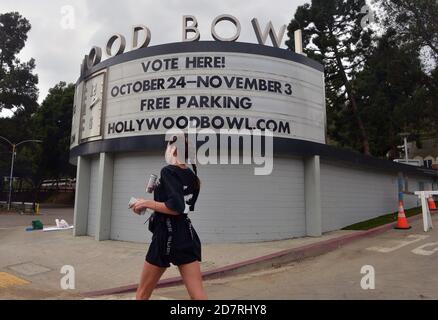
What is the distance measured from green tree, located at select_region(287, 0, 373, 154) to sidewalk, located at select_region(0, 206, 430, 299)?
2274cm

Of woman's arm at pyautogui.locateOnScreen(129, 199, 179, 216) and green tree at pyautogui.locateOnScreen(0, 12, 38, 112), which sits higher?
green tree at pyautogui.locateOnScreen(0, 12, 38, 112)

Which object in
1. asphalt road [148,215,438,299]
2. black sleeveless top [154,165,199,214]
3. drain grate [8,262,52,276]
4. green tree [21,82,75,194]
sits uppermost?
green tree [21,82,75,194]

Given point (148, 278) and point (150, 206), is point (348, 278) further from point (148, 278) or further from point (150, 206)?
point (150, 206)

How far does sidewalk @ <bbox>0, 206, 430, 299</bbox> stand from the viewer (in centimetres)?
692

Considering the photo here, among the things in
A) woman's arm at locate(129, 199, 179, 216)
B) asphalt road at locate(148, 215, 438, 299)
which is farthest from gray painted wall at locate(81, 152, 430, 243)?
woman's arm at locate(129, 199, 179, 216)

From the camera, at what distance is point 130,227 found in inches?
449

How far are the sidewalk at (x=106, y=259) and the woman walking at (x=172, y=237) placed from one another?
3616 millimetres

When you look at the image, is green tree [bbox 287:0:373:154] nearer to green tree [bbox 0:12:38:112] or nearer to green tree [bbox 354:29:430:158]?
green tree [bbox 354:29:430:158]

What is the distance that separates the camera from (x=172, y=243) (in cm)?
340

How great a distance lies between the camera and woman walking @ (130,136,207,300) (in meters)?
3.35

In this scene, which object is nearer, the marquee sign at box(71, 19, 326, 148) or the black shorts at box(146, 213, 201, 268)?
the black shorts at box(146, 213, 201, 268)

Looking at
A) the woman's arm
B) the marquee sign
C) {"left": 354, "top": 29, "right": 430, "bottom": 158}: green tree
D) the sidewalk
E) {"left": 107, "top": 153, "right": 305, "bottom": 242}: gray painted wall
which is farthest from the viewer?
{"left": 354, "top": 29, "right": 430, "bottom": 158}: green tree

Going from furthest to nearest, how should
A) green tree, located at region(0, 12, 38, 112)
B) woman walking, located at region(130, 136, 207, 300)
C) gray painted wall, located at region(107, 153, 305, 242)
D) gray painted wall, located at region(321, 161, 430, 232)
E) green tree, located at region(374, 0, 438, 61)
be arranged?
green tree, located at region(0, 12, 38, 112), green tree, located at region(374, 0, 438, 61), gray painted wall, located at region(321, 161, 430, 232), gray painted wall, located at region(107, 153, 305, 242), woman walking, located at region(130, 136, 207, 300)

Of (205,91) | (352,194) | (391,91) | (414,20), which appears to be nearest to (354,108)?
(391,91)
